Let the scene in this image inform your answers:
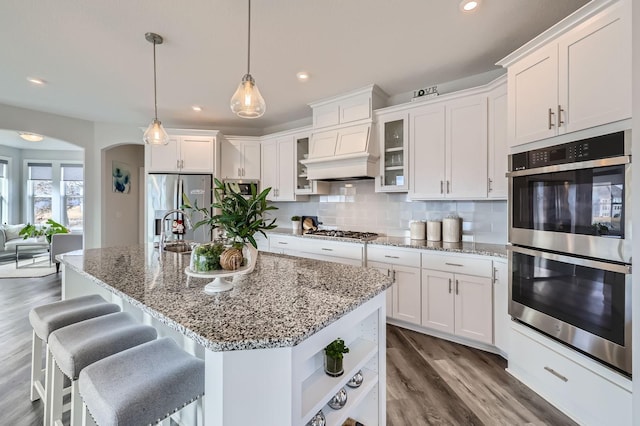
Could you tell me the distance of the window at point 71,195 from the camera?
745cm

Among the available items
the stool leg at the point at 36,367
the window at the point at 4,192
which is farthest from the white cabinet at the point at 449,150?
the window at the point at 4,192

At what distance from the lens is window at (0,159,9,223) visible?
678 cm

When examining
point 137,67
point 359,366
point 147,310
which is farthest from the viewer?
point 137,67

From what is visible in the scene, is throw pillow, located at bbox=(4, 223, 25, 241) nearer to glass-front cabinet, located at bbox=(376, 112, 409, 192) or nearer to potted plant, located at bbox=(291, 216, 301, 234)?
potted plant, located at bbox=(291, 216, 301, 234)

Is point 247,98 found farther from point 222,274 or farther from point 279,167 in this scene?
point 279,167

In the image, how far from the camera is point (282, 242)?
3902 millimetres

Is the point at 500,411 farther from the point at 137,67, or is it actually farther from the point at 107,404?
the point at 137,67

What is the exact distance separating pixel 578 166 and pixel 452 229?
4.45ft

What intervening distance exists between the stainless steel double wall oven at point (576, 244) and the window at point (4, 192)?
10.2 m

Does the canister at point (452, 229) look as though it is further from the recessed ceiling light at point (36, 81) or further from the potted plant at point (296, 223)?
the recessed ceiling light at point (36, 81)

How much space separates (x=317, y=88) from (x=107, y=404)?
3169mm

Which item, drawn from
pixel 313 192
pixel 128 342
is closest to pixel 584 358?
pixel 128 342

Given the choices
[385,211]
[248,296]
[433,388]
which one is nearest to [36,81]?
[248,296]

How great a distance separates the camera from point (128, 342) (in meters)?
1.33
